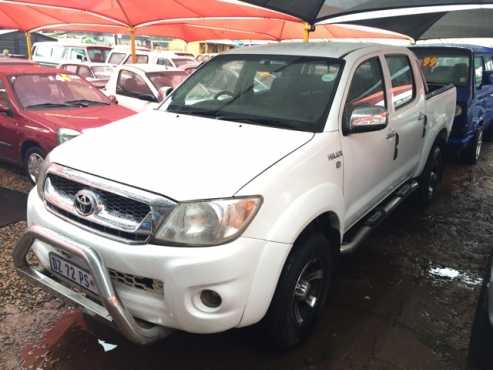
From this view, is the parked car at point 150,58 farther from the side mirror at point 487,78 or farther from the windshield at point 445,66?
the side mirror at point 487,78

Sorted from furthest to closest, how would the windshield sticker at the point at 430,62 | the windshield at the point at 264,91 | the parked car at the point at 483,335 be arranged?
the windshield sticker at the point at 430,62
the windshield at the point at 264,91
the parked car at the point at 483,335

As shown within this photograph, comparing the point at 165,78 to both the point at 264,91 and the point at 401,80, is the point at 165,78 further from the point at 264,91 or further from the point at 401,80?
the point at 264,91

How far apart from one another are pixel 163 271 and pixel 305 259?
32.6 inches

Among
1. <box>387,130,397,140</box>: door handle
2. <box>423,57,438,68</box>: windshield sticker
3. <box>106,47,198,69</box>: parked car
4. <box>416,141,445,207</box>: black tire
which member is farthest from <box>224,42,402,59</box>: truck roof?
<box>106,47,198,69</box>: parked car

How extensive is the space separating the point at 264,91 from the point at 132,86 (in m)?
5.38

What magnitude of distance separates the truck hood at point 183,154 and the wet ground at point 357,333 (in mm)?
1080

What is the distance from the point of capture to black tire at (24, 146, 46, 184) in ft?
17.5

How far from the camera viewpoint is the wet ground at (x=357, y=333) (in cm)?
260

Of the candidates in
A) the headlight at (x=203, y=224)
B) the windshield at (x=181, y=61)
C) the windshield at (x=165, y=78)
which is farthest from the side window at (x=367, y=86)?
the windshield at (x=181, y=61)

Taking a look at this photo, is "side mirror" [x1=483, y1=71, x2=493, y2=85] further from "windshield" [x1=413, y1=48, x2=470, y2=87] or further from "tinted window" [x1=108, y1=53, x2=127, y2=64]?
"tinted window" [x1=108, y1=53, x2=127, y2=64]

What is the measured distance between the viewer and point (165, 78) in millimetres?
8086

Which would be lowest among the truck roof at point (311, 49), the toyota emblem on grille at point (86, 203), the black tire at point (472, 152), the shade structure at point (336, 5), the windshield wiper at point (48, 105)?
the black tire at point (472, 152)

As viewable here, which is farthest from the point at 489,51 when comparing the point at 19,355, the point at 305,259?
the point at 19,355

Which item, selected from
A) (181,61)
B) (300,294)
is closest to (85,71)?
(181,61)
